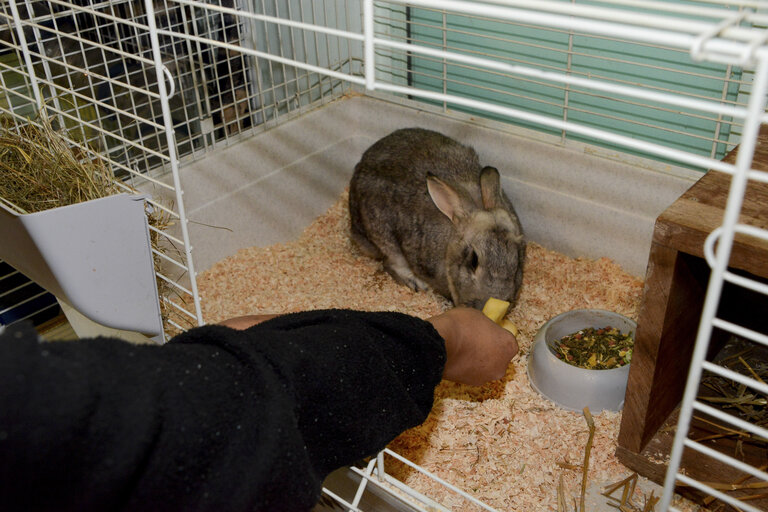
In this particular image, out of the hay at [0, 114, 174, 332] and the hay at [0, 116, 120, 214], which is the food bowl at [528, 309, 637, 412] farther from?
the hay at [0, 116, 120, 214]

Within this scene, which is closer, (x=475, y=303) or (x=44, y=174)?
(x=44, y=174)

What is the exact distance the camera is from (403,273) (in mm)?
3301

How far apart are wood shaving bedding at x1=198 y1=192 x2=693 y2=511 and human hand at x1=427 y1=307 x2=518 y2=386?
56 centimetres

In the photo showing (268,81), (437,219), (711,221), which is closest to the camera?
(711,221)

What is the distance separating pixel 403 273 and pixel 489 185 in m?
0.64

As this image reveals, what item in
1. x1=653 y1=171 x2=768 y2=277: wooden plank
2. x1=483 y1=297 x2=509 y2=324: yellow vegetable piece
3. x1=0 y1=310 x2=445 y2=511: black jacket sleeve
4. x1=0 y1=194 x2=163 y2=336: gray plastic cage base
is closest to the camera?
x1=0 y1=310 x2=445 y2=511: black jacket sleeve

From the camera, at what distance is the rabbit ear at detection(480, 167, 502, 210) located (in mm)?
2908

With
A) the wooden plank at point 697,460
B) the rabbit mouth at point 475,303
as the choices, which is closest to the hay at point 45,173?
the rabbit mouth at point 475,303

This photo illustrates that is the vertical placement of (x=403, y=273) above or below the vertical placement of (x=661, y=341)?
below

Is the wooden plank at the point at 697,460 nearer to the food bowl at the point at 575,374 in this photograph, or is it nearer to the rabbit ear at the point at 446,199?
the food bowl at the point at 575,374

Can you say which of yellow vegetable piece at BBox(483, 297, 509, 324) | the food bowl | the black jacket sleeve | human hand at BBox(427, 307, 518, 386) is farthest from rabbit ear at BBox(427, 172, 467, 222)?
the black jacket sleeve

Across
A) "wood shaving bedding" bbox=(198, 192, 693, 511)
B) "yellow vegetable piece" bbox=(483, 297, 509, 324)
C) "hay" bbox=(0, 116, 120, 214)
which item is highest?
"hay" bbox=(0, 116, 120, 214)

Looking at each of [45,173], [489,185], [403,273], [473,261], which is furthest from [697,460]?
[45,173]

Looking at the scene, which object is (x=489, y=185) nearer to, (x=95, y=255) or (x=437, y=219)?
(x=437, y=219)
